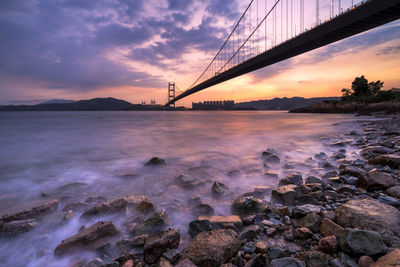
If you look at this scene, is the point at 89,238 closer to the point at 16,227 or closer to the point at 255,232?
the point at 16,227

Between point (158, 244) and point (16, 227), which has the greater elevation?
point (158, 244)

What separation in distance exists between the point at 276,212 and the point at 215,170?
5.66ft

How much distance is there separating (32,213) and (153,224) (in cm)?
131

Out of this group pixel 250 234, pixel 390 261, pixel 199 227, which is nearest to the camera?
pixel 390 261

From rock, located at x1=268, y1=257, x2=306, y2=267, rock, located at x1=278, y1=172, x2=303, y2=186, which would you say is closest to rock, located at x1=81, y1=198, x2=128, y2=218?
rock, located at x1=268, y1=257, x2=306, y2=267

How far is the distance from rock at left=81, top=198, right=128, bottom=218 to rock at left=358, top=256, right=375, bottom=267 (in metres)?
1.95

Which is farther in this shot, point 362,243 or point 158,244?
point 158,244

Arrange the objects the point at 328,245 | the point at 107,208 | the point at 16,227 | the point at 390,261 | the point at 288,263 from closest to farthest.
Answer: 1. the point at 390,261
2. the point at 288,263
3. the point at 328,245
4. the point at 16,227
5. the point at 107,208

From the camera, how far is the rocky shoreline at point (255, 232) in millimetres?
1028

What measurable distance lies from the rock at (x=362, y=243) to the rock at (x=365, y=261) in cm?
5

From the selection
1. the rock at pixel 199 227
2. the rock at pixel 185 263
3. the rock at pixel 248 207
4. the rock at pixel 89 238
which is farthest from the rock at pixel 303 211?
the rock at pixel 89 238

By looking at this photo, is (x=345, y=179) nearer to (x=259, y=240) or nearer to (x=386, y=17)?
(x=259, y=240)

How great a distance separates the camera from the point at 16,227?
1556mm

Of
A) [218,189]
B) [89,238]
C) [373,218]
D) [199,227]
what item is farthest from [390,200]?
[89,238]
